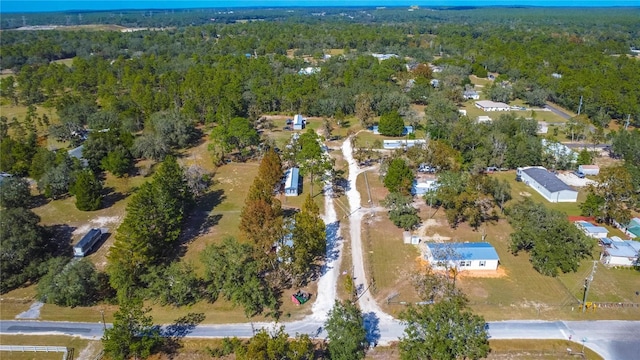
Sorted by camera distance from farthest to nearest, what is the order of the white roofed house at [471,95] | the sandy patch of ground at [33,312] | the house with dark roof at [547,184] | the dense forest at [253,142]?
1. the white roofed house at [471,95]
2. the house with dark roof at [547,184]
3. the dense forest at [253,142]
4. the sandy patch of ground at [33,312]

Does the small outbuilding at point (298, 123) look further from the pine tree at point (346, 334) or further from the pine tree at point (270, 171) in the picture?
the pine tree at point (346, 334)

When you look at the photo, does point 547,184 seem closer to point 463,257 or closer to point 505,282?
point 505,282

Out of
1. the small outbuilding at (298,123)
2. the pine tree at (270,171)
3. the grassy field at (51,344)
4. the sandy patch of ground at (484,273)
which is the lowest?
the grassy field at (51,344)

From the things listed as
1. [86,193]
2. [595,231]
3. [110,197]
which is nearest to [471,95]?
[595,231]

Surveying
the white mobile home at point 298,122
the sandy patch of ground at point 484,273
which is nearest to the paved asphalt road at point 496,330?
the sandy patch of ground at point 484,273

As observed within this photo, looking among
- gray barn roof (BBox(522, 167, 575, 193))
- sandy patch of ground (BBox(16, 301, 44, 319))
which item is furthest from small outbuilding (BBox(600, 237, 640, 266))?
sandy patch of ground (BBox(16, 301, 44, 319))

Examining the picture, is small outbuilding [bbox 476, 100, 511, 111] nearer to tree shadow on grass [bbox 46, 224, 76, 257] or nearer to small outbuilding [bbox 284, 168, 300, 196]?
small outbuilding [bbox 284, 168, 300, 196]

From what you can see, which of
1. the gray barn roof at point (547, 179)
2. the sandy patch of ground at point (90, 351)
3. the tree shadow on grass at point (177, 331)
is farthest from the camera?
the gray barn roof at point (547, 179)
